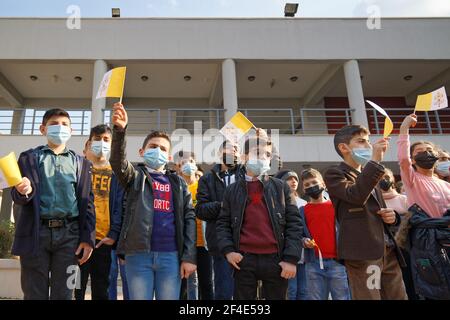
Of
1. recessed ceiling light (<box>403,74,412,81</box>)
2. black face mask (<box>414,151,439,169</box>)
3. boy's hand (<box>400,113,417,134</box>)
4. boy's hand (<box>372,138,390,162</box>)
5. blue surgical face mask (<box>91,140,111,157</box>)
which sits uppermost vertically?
recessed ceiling light (<box>403,74,412,81</box>)

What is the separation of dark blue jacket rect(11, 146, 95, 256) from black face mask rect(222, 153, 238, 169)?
1.22 metres

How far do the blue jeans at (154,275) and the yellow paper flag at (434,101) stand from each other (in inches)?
91.1

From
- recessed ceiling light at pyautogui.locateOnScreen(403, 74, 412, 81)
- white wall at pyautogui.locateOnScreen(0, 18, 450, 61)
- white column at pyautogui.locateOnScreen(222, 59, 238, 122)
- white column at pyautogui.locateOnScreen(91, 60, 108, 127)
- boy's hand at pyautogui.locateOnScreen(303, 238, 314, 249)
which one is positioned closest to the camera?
boy's hand at pyautogui.locateOnScreen(303, 238, 314, 249)

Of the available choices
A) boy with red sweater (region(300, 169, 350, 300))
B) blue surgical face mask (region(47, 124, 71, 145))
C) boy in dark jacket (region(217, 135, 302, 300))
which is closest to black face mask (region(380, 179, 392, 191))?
boy with red sweater (region(300, 169, 350, 300))

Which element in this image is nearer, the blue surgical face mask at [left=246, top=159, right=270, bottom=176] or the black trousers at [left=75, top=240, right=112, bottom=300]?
the blue surgical face mask at [left=246, top=159, right=270, bottom=176]

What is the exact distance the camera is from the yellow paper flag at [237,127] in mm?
2961

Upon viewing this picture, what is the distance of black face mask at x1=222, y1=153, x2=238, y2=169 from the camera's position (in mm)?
3148

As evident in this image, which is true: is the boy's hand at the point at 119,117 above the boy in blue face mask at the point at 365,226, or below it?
above

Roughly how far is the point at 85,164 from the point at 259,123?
9.82 meters

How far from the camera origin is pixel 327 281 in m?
2.98

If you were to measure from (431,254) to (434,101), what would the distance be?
4.00ft

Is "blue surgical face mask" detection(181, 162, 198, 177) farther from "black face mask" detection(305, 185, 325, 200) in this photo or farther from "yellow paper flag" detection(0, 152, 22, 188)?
"yellow paper flag" detection(0, 152, 22, 188)

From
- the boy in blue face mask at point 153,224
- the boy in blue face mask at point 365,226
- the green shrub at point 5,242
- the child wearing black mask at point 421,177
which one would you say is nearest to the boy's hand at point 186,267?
the boy in blue face mask at point 153,224

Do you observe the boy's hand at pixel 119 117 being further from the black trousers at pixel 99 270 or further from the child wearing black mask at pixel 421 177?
the child wearing black mask at pixel 421 177
